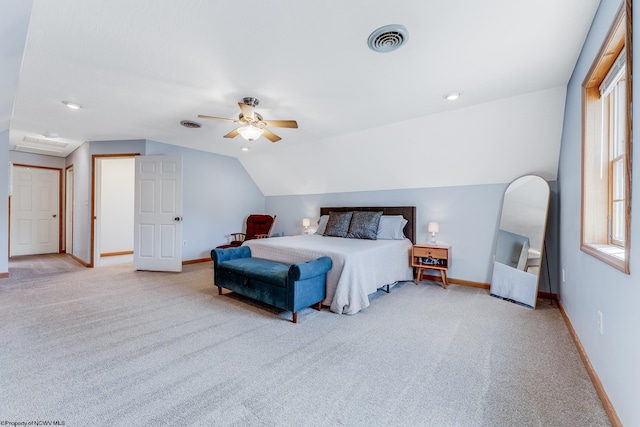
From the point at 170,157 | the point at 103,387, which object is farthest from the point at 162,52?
the point at 170,157

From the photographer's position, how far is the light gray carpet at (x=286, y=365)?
154cm

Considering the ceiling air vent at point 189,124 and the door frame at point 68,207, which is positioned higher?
the ceiling air vent at point 189,124

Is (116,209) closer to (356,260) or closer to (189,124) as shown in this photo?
(189,124)

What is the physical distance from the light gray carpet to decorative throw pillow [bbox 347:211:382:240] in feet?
3.98

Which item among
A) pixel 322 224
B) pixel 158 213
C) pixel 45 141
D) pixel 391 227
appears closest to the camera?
pixel 391 227

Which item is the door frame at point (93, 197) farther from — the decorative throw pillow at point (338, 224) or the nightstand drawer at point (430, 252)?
the nightstand drawer at point (430, 252)

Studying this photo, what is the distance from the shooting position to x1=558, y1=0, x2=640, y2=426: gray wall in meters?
1.29

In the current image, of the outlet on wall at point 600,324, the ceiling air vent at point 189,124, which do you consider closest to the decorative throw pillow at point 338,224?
the ceiling air vent at point 189,124

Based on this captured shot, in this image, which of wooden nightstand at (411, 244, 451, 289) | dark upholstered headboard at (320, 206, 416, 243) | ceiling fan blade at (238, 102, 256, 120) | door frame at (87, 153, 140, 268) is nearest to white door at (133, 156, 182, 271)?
door frame at (87, 153, 140, 268)

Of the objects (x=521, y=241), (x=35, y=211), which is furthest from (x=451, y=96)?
(x=35, y=211)

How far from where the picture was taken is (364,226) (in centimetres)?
439

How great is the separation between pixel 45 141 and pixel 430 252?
23.5ft

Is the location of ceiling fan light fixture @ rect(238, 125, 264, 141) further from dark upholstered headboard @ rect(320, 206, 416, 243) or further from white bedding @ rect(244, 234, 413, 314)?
dark upholstered headboard @ rect(320, 206, 416, 243)

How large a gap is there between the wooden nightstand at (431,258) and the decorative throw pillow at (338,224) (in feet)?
3.61
